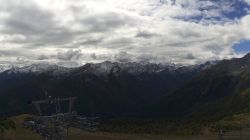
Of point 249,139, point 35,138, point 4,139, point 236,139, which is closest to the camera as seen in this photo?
point 249,139

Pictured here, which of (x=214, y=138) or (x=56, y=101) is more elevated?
(x=56, y=101)

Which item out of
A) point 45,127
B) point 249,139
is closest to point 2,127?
point 249,139

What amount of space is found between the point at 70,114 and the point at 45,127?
23.7 feet

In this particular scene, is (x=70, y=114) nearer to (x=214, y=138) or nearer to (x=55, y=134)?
(x=55, y=134)

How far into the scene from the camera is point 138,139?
199875 mm

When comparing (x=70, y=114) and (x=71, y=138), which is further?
(x=71, y=138)

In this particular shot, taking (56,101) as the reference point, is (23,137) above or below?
below

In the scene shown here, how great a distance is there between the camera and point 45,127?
9775cm

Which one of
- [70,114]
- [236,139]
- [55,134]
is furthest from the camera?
[236,139]

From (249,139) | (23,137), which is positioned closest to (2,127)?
(23,137)

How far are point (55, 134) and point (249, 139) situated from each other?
89.4 metres

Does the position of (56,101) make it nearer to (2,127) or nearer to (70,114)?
(70,114)

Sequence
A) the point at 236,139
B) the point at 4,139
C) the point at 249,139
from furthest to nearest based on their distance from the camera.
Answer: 1. the point at 4,139
2. the point at 236,139
3. the point at 249,139

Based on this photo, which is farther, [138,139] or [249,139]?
[138,139]
